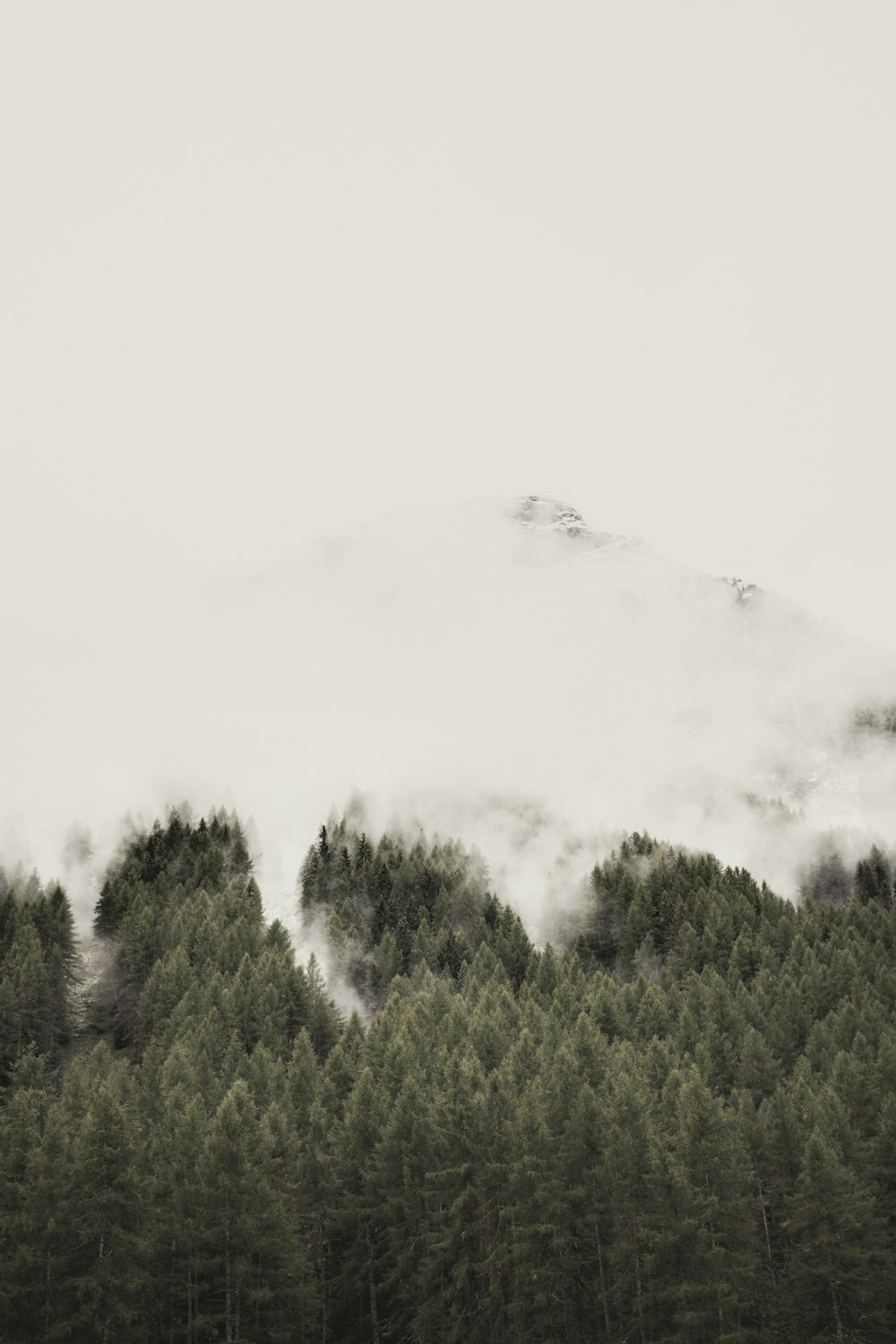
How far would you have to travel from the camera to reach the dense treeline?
34344 mm

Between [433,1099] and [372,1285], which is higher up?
[433,1099]

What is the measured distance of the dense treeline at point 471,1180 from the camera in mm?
34344

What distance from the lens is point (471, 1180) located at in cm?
3928

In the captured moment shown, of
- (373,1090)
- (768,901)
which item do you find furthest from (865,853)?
(373,1090)

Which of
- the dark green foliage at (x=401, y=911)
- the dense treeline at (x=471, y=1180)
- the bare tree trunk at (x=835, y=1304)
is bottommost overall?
the bare tree trunk at (x=835, y=1304)

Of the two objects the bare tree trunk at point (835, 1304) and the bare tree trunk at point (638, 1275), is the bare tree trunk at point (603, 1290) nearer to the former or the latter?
the bare tree trunk at point (638, 1275)

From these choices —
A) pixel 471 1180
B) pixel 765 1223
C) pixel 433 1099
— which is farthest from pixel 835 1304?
pixel 433 1099

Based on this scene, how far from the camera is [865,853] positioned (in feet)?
457

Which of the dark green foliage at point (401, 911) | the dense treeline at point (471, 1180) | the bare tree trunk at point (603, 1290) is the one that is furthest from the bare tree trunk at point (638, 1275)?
the dark green foliage at point (401, 911)

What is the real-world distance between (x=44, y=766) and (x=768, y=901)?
127m

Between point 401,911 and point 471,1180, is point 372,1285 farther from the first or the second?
point 401,911

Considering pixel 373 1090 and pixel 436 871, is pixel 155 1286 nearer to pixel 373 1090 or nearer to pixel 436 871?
pixel 373 1090

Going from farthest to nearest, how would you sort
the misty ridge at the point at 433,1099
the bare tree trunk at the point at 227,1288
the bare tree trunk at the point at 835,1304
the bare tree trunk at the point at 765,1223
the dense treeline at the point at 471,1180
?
1. the bare tree trunk at the point at 765,1223
2. the bare tree trunk at the point at 227,1288
3. the misty ridge at the point at 433,1099
4. the dense treeline at the point at 471,1180
5. the bare tree trunk at the point at 835,1304

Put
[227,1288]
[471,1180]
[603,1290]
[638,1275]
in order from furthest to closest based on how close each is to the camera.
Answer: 1. [471,1180]
2. [603,1290]
3. [227,1288]
4. [638,1275]
